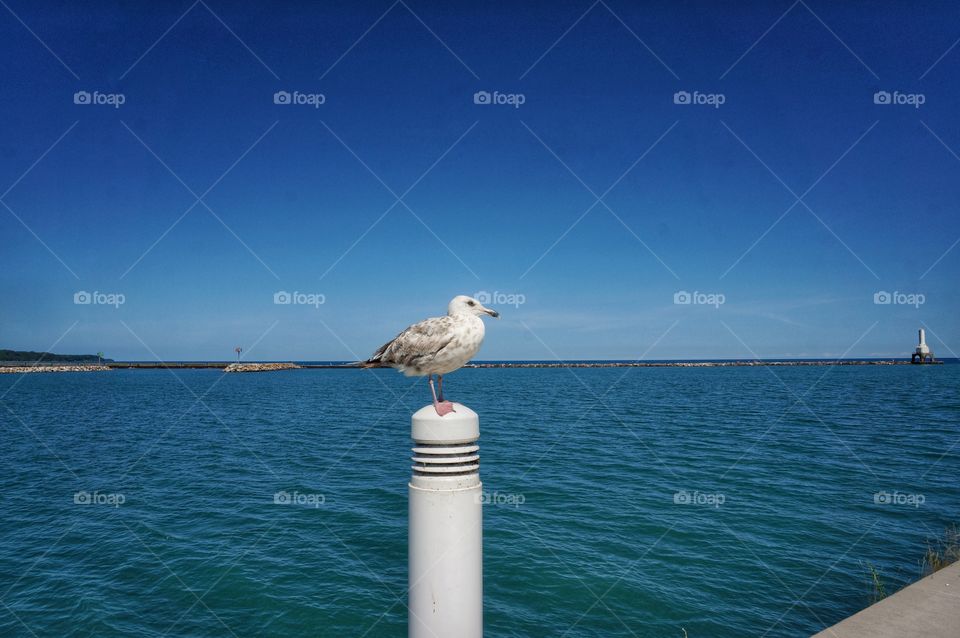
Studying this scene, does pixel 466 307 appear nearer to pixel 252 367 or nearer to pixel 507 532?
pixel 507 532

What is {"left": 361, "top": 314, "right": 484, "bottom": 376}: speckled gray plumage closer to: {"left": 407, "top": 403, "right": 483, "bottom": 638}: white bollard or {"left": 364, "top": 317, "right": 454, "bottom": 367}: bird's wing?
{"left": 364, "top": 317, "right": 454, "bottom": 367}: bird's wing

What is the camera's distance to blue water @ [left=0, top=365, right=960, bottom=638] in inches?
385

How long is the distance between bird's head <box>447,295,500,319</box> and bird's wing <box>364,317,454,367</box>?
13cm

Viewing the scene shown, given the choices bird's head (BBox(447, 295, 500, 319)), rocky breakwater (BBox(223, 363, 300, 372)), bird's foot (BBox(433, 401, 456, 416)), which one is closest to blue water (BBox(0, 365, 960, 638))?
bird's head (BBox(447, 295, 500, 319))

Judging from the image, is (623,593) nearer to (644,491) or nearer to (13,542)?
(644,491)

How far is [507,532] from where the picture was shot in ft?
44.8

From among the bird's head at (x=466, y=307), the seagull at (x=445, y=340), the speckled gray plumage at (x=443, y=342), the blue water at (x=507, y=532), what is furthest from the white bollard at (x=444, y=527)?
the blue water at (x=507, y=532)

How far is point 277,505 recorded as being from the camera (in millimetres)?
16578

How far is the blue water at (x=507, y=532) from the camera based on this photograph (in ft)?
32.1

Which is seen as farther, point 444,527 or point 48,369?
point 48,369

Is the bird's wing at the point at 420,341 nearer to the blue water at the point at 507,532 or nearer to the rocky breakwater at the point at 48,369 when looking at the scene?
the blue water at the point at 507,532

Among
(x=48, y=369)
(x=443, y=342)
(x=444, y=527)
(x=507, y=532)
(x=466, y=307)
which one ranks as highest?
(x=48, y=369)

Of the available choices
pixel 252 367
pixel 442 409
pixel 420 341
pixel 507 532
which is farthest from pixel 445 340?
pixel 252 367

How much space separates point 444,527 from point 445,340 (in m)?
1.29
